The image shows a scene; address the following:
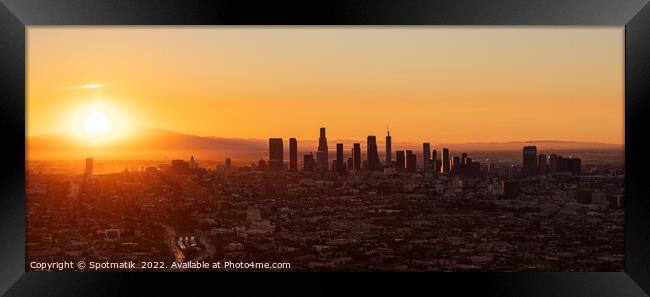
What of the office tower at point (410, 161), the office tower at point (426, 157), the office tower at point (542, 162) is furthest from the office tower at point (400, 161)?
the office tower at point (542, 162)

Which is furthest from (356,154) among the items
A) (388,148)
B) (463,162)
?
(463,162)

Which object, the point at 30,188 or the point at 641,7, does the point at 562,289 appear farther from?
the point at 30,188

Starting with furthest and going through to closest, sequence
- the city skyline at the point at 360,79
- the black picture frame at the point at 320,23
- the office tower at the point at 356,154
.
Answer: the office tower at the point at 356,154 < the city skyline at the point at 360,79 < the black picture frame at the point at 320,23

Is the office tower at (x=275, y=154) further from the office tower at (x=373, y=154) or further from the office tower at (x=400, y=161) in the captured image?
the office tower at (x=400, y=161)

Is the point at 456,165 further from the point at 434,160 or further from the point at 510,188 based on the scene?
the point at 510,188

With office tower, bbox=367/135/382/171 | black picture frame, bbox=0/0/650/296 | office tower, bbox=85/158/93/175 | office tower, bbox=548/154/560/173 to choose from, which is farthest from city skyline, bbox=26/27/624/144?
black picture frame, bbox=0/0/650/296

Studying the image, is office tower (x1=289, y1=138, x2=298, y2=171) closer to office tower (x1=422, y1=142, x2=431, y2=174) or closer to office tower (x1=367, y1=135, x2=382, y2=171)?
office tower (x1=367, y1=135, x2=382, y2=171)

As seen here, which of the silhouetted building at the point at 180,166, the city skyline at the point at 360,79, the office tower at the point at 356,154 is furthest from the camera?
the silhouetted building at the point at 180,166

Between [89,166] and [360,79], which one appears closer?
[360,79]
